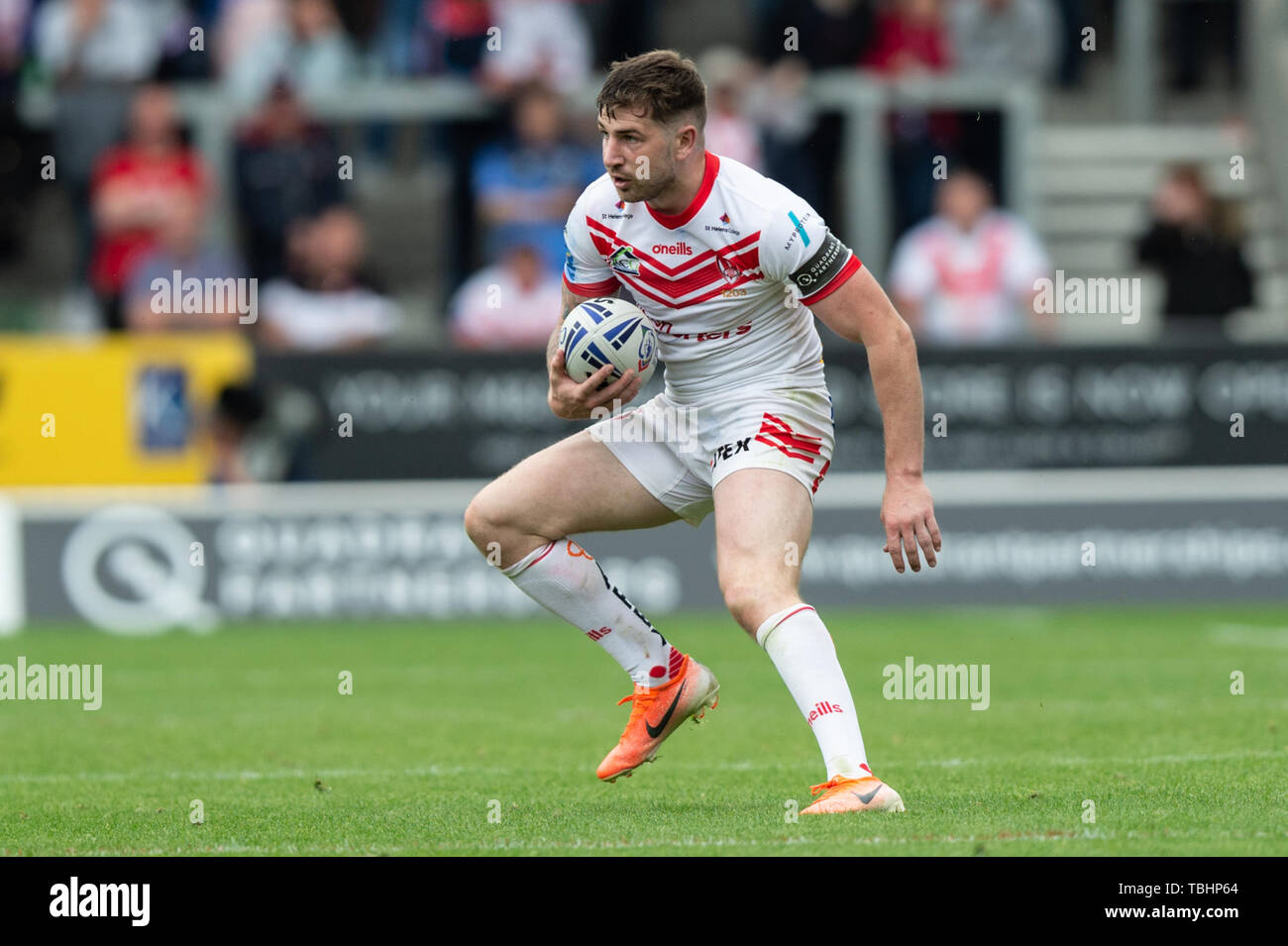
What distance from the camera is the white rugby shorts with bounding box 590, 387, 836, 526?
23.7 ft

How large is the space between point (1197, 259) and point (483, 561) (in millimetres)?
6327

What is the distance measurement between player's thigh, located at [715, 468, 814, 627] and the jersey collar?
851 mm

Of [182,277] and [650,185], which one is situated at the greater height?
[182,277]

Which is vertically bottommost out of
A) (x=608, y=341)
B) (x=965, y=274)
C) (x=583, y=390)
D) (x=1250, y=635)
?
(x=1250, y=635)

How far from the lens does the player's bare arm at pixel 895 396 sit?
22.3 ft

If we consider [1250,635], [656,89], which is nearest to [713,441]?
[656,89]

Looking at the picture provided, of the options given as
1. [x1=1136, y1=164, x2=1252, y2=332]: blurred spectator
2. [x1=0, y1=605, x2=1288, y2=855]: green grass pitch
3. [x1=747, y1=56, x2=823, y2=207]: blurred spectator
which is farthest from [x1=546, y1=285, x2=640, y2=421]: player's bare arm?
[x1=1136, y1=164, x2=1252, y2=332]: blurred spectator

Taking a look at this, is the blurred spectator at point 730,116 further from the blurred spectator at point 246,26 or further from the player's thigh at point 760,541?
the player's thigh at point 760,541

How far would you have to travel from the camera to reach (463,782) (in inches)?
315

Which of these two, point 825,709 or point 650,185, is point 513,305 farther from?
point 825,709

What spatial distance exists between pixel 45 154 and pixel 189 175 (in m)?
1.41
